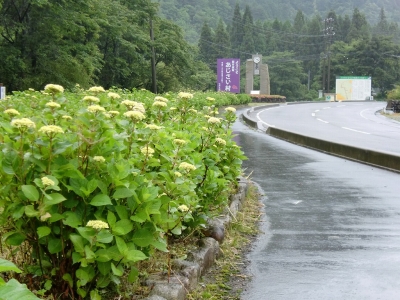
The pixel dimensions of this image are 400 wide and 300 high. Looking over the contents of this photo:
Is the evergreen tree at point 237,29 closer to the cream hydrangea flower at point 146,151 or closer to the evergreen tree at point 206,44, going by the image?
the evergreen tree at point 206,44

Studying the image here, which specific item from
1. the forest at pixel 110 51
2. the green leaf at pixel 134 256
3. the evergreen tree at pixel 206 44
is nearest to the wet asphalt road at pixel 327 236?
the green leaf at pixel 134 256

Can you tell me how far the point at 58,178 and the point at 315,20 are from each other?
118 meters

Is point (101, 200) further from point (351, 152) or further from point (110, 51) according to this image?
point (110, 51)

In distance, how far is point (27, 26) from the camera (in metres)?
27.3

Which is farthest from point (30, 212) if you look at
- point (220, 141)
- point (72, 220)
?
point (220, 141)

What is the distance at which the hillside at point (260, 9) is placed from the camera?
121 metres

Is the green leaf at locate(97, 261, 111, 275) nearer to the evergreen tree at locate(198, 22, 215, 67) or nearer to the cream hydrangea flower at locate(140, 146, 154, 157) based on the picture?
the cream hydrangea flower at locate(140, 146, 154, 157)

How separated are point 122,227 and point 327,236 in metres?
3.33

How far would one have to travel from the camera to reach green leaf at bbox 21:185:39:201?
2.59 metres

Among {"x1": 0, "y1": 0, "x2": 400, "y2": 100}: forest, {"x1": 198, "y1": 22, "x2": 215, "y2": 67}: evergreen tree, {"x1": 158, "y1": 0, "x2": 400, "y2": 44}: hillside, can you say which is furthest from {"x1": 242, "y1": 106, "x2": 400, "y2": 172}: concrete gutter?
{"x1": 158, "y1": 0, "x2": 400, "y2": 44}: hillside

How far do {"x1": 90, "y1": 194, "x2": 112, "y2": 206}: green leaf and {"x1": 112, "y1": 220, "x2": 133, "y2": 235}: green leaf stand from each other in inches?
5.4

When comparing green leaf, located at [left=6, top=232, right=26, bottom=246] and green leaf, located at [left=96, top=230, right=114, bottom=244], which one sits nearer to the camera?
green leaf, located at [left=96, top=230, right=114, bottom=244]

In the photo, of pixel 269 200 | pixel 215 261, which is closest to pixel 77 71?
pixel 269 200

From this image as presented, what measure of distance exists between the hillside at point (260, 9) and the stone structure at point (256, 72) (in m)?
49.5
